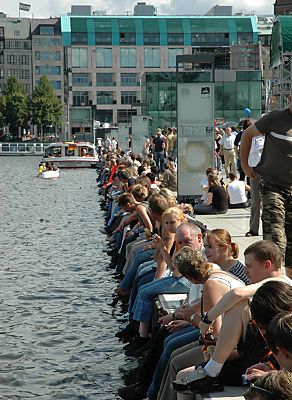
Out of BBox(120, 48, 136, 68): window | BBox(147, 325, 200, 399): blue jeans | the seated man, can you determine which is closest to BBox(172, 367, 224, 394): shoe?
the seated man

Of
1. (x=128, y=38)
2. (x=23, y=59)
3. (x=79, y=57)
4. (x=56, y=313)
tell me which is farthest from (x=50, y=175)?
(x=23, y=59)

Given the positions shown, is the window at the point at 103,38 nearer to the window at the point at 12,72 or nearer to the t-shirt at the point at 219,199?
the window at the point at 12,72

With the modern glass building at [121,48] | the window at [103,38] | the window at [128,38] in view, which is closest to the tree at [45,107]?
the modern glass building at [121,48]

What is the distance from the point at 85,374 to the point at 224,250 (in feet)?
9.23

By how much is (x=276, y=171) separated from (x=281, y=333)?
404 centimetres

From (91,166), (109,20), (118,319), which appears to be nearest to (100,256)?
(118,319)

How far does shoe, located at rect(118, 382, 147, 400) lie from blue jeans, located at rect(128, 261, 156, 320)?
2.43 m

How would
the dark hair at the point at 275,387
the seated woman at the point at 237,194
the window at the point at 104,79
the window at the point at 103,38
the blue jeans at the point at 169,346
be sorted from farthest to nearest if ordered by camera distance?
the window at the point at 104,79 < the window at the point at 103,38 < the seated woman at the point at 237,194 < the blue jeans at the point at 169,346 < the dark hair at the point at 275,387

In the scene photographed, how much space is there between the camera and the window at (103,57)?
421 ft

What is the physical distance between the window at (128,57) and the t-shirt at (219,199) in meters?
113

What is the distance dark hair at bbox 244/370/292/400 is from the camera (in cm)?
356

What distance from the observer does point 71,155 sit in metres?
67.1

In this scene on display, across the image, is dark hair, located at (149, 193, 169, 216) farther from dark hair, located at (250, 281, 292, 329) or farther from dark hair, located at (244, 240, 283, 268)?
dark hair, located at (250, 281, 292, 329)

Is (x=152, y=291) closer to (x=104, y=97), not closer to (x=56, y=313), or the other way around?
(x=56, y=313)
